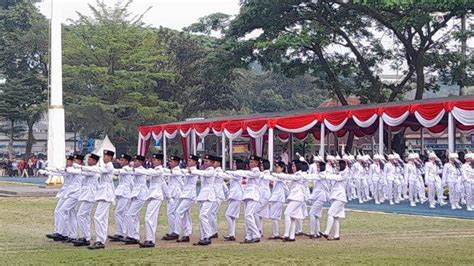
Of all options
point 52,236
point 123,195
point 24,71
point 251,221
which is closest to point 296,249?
point 251,221

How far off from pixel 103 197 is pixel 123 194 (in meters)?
0.45

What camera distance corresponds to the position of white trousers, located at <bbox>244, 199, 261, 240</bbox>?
14156 mm

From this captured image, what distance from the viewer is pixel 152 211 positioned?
1350 cm

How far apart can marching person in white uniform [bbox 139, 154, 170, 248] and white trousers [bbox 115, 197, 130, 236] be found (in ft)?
1.39

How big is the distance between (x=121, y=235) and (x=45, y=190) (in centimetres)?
1662

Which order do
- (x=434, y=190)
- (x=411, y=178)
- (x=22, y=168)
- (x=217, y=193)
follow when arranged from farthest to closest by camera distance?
(x=22, y=168)
(x=411, y=178)
(x=434, y=190)
(x=217, y=193)

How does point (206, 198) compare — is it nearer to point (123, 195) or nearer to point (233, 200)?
point (233, 200)

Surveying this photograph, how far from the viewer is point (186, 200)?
14.1m

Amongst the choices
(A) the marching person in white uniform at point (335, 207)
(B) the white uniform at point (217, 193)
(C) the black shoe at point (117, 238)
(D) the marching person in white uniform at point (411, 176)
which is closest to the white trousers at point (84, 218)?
(C) the black shoe at point (117, 238)

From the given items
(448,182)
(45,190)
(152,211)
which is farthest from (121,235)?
(45,190)

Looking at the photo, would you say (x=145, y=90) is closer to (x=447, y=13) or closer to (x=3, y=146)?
(x=447, y=13)

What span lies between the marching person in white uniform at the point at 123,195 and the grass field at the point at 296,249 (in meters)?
0.39

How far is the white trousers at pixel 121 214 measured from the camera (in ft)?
45.4

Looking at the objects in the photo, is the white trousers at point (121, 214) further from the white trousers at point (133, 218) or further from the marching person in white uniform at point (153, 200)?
the marching person in white uniform at point (153, 200)
